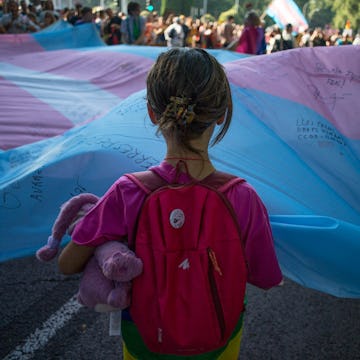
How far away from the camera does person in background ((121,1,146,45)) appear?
8289mm

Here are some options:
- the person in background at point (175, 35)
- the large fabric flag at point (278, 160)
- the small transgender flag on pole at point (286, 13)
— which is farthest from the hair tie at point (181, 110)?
the small transgender flag on pole at point (286, 13)

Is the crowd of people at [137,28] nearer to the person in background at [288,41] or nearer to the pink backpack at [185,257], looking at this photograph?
the person in background at [288,41]

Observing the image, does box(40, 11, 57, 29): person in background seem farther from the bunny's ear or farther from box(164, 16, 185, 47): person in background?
the bunny's ear

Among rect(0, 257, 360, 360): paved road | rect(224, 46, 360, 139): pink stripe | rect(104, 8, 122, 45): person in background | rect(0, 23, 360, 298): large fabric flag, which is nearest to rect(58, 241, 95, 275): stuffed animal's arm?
rect(0, 23, 360, 298): large fabric flag

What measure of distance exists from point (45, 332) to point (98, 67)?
9.92 feet

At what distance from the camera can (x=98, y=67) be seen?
462 cm

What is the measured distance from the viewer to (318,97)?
7.04 feet

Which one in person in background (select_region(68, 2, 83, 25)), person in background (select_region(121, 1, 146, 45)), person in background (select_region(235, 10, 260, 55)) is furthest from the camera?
person in background (select_region(121, 1, 146, 45))

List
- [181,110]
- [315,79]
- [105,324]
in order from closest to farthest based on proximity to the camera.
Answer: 1. [181,110]
2. [315,79]
3. [105,324]

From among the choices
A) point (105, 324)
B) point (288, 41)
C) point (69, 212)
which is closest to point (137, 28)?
point (288, 41)

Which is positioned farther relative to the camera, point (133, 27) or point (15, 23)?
point (133, 27)

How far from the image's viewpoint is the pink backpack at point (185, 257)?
1019 mm

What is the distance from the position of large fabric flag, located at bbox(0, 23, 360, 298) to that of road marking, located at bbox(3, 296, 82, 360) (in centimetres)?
52

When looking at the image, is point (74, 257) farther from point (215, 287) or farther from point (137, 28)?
point (137, 28)
